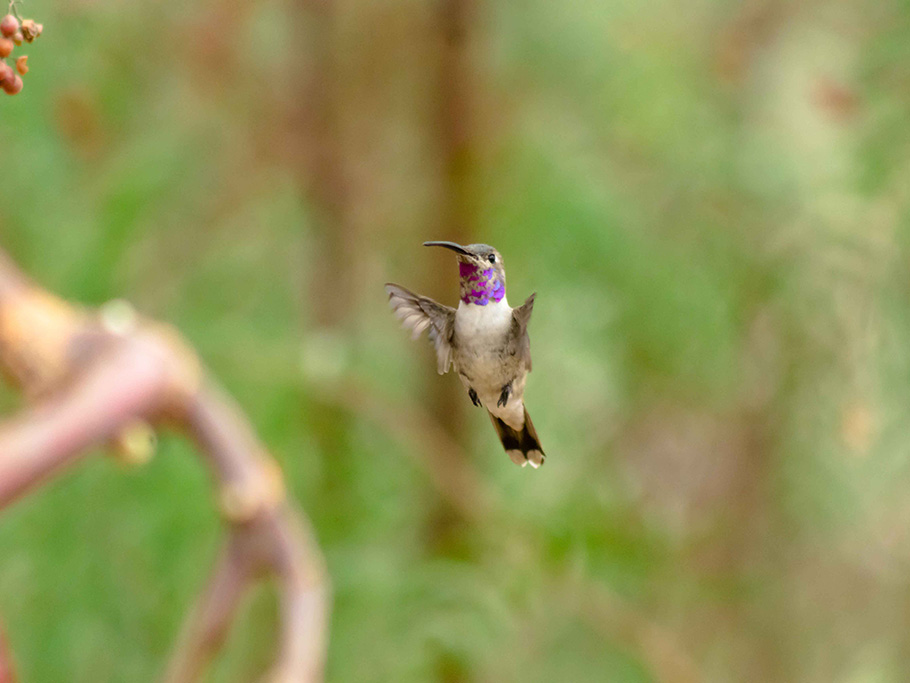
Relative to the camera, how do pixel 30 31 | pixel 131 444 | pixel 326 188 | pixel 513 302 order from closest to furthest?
pixel 30 31, pixel 131 444, pixel 513 302, pixel 326 188

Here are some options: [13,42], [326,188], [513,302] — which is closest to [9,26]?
[13,42]

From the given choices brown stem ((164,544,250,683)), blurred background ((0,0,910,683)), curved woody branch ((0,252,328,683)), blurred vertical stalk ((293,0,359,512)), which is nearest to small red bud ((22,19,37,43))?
curved woody branch ((0,252,328,683))

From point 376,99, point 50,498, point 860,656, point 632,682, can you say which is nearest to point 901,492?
point 860,656

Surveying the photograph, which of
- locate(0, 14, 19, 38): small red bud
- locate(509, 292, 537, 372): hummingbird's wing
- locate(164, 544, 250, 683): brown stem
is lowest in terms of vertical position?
locate(0, 14, 19, 38): small red bud

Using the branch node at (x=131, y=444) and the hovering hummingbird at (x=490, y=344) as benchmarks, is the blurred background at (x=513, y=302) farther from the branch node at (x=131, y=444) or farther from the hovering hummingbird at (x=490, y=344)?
the hovering hummingbird at (x=490, y=344)

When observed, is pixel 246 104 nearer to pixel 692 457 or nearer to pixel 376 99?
pixel 376 99

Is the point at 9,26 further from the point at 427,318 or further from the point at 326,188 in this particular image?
the point at 326,188

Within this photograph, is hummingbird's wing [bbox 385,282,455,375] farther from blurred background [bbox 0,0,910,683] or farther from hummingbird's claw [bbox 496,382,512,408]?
blurred background [bbox 0,0,910,683]
